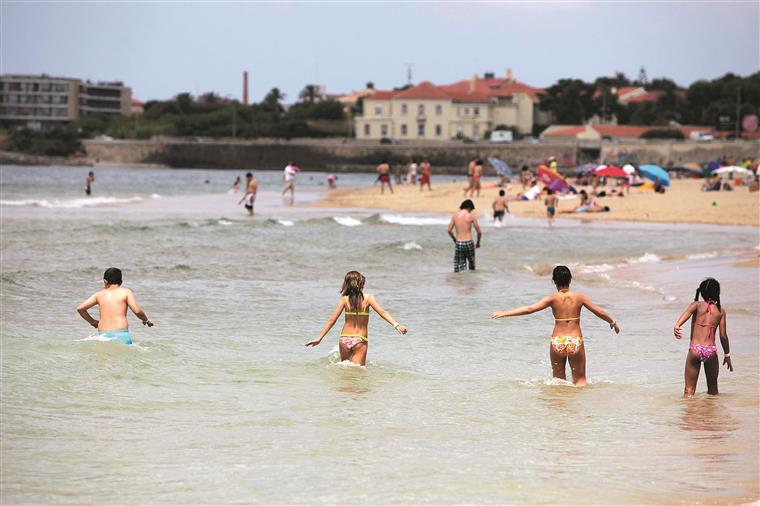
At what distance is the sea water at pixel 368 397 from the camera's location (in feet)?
20.8

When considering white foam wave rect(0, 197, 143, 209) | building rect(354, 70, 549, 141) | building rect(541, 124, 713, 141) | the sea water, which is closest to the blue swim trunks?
the sea water

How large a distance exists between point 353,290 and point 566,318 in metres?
1.83

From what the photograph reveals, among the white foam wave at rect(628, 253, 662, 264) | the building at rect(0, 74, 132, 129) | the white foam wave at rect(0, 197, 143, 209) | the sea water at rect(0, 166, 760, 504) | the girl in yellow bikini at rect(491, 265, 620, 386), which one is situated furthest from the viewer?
the building at rect(0, 74, 132, 129)

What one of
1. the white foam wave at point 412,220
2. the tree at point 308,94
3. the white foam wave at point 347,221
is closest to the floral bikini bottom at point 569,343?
the white foam wave at point 347,221

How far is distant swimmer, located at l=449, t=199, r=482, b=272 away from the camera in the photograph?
52.3 feet

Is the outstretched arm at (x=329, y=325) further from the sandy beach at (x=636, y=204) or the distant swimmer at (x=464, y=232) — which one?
the sandy beach at (x=636, y=204)

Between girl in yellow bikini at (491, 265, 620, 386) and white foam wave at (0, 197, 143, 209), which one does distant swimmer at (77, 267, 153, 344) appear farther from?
white foam wave at (0, 197, 143, 209)

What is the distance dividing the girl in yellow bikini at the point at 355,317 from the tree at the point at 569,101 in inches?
4204

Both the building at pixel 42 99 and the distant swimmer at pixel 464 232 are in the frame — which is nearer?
the distant swimmer at pixel 464 232

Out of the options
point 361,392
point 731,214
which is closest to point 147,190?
point 731,214

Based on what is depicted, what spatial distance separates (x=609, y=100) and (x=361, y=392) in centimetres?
11231

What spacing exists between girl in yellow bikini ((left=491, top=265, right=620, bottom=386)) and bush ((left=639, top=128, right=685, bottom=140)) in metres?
94.8

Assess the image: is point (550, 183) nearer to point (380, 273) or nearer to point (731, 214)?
point (731, 214)

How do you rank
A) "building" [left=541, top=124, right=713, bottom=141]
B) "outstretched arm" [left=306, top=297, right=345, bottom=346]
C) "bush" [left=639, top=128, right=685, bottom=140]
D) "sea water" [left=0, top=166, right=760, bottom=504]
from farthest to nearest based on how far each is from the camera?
"bush" [left=639, top=128, right=685, bottom=140] < "building" [left=541, top=124, right=713, bottom=141] < "outstretched arm" [left=306, top=297, right=345, bottom=346] < "sea water" [left=0, top=166, right=760, bottom=504]
